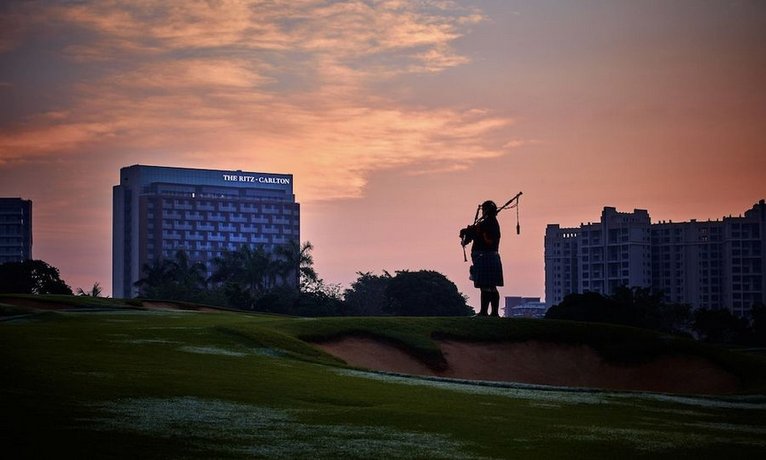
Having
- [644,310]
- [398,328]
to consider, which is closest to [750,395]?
[398,328]

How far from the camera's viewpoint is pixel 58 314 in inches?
2050

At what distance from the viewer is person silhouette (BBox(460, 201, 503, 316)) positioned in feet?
182

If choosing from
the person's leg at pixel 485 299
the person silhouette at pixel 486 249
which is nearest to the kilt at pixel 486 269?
the person silhouette at pixel 486 249

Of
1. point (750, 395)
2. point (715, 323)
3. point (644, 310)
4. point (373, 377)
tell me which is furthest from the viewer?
point (715, 323)

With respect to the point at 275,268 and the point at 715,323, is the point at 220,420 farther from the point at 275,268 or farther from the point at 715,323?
the point at 275,268

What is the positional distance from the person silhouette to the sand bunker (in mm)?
3918

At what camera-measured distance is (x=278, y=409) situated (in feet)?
91.0

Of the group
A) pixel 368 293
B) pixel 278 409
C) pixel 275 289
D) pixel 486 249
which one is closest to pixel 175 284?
pixel 275 289

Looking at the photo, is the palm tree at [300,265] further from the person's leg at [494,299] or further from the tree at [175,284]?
the person's leg at [494,299]

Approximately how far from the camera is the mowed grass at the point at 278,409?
2270cm

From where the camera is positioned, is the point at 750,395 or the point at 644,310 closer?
the point at 750,395

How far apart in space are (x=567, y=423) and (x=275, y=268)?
5303 inches

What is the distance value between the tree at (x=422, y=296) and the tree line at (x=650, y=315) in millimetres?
21761

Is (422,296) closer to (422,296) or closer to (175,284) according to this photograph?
(422,296)
